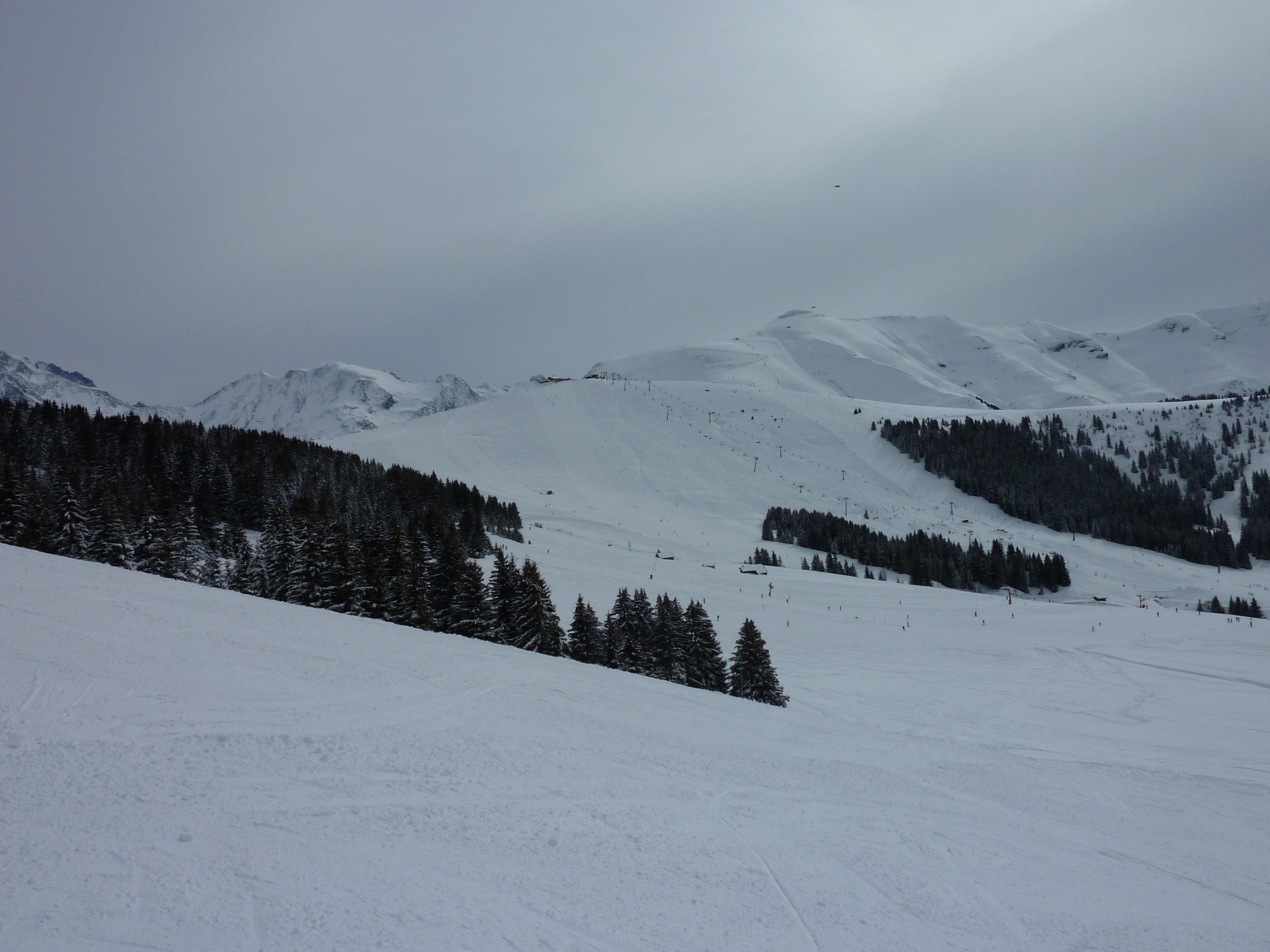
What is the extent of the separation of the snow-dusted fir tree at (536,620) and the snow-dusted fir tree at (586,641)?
0.69 meters

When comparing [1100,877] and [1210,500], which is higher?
[1210,500]

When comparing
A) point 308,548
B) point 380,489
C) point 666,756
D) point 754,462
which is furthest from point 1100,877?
point 754,462

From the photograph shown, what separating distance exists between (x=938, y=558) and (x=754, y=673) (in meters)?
73.8

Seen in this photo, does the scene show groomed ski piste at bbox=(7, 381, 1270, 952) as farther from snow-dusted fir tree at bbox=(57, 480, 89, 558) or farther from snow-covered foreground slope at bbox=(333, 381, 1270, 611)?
snow-covered foreground slope at bbox=(333, 381, 1270, 611)

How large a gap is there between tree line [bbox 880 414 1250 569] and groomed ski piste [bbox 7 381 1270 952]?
107925mm

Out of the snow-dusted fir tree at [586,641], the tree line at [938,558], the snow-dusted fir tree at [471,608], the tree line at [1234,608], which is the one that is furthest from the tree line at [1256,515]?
the snow-dusted fir tree at [471,608]

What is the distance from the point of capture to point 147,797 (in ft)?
25.7

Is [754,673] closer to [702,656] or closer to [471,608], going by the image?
[702,656]

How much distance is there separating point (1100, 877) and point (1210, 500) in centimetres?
17173

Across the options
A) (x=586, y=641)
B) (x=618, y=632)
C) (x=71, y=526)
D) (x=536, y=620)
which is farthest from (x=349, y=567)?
(x=71, y=526)

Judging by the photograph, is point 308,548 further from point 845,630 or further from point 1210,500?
point 1210,500

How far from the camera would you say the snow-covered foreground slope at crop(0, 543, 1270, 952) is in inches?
255

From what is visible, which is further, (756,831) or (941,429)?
(941,429)

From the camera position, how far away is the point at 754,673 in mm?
27703
